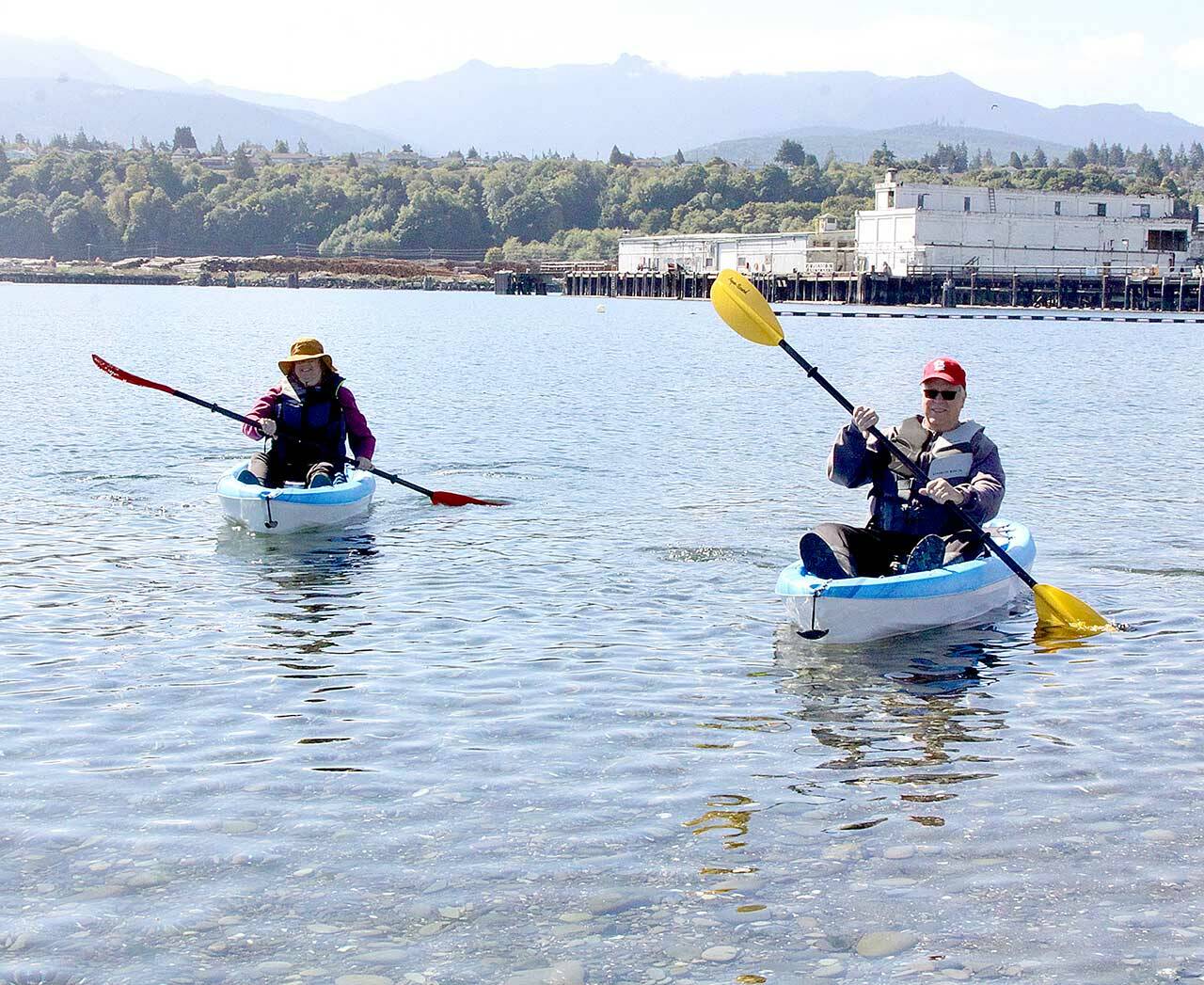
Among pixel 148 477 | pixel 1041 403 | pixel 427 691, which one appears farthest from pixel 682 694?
pixel 1041 403

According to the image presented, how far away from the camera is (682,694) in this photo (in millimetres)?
10742

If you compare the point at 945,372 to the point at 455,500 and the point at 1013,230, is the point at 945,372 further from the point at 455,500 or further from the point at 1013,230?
the point at 1013,230

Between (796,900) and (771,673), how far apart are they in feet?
14.1

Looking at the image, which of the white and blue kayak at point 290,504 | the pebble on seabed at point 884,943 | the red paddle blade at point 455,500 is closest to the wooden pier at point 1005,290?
the red paddle blade at point 455,500

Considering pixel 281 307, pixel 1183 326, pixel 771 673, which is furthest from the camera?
pixel 281 307

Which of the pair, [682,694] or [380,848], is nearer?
[380,848]

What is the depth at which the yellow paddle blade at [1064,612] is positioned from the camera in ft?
42.3

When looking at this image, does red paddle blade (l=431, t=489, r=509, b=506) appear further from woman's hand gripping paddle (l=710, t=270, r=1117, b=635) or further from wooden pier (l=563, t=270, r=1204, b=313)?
wooden pier (l=563, t=270, r=1204, b=313)

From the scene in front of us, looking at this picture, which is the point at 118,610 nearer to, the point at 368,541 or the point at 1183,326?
the point at 368,541

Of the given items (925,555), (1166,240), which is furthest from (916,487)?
(1166,240)

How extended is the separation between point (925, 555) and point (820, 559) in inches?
39.0

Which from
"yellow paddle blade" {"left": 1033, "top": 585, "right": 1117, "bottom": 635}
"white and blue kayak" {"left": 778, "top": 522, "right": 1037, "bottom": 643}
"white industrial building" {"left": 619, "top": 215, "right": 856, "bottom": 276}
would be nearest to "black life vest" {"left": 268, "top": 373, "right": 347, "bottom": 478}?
"white and blue kayak" {"left": 778, "top": 522, "right": 1037, "bottom": 643}

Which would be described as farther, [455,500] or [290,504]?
[455,500]

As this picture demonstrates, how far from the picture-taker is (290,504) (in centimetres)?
1664
